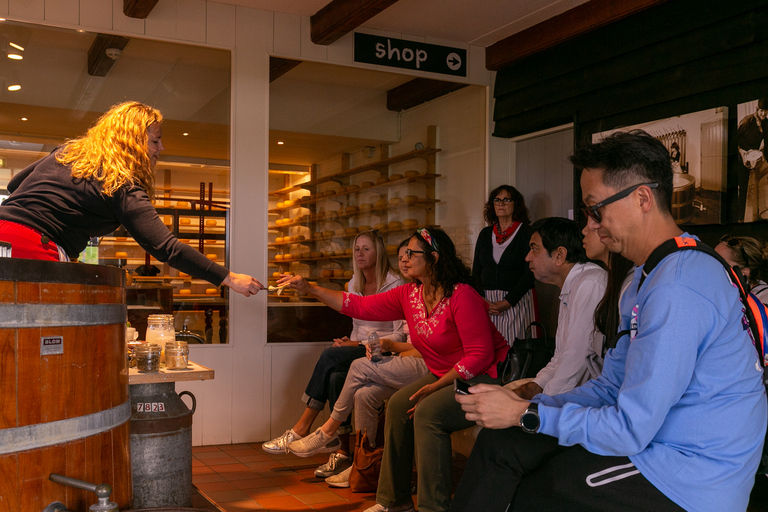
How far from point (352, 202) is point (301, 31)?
4.14 ft

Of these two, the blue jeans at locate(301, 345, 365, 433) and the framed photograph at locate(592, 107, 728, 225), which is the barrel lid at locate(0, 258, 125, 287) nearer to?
the blue jeans at locate(301, 345, 365, 433)

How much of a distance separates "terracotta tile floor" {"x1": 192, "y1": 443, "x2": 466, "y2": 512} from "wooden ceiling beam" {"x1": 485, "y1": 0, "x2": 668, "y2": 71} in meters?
2.83

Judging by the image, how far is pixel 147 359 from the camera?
101 inches

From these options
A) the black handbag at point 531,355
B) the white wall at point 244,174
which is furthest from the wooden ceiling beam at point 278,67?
the black handbag at point 531,355

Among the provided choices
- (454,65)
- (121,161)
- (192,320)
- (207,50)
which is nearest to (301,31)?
(207,50)

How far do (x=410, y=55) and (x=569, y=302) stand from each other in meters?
3.01

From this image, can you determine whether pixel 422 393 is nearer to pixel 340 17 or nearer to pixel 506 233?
pixel 506 233

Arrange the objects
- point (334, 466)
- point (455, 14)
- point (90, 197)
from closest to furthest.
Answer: point (90, 197)
point (334, 466)
point (455, 14)

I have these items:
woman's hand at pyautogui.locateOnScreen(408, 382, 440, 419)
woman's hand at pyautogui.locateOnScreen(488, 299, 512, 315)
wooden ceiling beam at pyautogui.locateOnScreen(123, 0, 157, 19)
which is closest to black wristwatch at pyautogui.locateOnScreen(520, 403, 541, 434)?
woman's hand at pyautogui.locateOnScreen(408, 382, 440, 419)

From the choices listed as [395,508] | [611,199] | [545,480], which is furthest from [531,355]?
[611,199]

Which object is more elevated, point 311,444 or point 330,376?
point 330,376

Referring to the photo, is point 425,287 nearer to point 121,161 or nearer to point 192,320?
point 121,161

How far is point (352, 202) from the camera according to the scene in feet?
16.9

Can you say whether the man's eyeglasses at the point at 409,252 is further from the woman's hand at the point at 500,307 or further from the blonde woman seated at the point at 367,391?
the woman's hand at the point at 500,307
